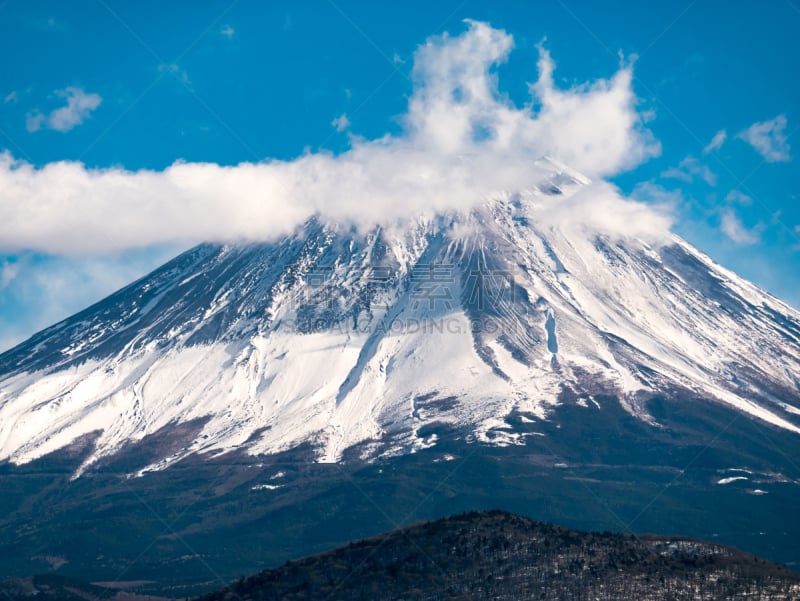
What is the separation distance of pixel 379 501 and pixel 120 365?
69.0m

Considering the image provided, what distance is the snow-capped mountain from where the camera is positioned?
159375 mm

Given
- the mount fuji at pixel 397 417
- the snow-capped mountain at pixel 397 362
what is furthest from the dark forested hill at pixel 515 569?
the snow-capped mountain at pixel 397 362

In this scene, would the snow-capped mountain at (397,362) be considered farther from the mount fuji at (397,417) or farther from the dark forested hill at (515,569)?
the dark forested hill at (515,569)

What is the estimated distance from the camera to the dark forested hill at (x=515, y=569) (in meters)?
53.7

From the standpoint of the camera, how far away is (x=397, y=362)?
17162cm

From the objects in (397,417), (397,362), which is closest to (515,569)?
(397,417)

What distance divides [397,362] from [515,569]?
4568 inches

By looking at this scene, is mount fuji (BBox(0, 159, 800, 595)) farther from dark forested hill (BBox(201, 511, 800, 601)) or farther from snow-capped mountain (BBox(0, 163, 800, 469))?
dark forested hill (BBox(201, 511, 800, 601))

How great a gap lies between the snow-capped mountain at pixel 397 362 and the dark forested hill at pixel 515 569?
87.9 m

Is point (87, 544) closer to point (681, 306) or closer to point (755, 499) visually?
point (755, 499)

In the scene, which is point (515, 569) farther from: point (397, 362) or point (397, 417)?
point (397, 362)

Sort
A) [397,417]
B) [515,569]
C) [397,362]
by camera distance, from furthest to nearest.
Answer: [397,362] < [397,417] < [515,569]

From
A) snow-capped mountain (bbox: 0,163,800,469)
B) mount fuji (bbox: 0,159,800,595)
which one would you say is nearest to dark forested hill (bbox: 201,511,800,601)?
mount fuji (bbox: 0,159,800,595)

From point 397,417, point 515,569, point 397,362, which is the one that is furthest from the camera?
point 397,362
